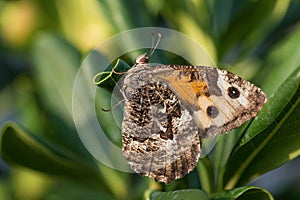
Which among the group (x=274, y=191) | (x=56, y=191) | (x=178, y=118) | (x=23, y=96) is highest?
(x=178, y=118)

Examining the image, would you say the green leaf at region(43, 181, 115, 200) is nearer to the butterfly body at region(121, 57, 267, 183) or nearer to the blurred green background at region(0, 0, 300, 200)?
the blurred green background at region(0, 0, 300, 200)

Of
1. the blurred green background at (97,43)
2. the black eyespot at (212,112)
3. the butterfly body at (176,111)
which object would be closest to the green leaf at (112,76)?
the butterfly body at (176,111)

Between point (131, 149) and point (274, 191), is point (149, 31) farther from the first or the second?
point (274, 191)

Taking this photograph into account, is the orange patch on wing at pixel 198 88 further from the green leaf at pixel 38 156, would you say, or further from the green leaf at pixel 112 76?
the green leaf at pixel 38 156

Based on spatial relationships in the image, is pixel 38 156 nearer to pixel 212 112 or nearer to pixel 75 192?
pixel 75 192

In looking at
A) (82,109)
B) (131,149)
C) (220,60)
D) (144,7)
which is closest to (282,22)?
(220,60)

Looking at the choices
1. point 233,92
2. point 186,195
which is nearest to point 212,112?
point 233,92
